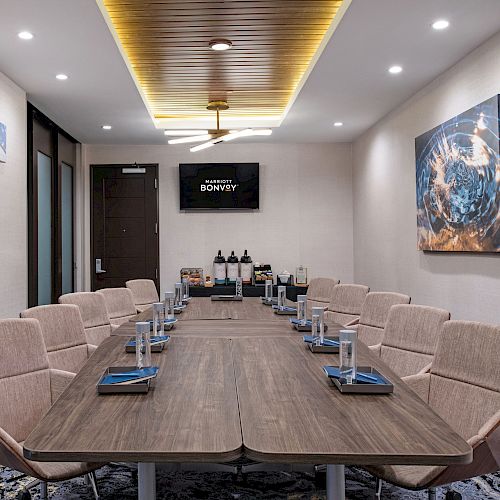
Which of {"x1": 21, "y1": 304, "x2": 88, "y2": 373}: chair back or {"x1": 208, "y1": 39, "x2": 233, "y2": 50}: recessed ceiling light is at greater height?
{"x1": 208, "y1": 39, "x2": 233, "y2": 50}: recessed ceiling light

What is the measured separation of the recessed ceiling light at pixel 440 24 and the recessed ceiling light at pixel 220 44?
156cm

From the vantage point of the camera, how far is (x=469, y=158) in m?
→ 4.27

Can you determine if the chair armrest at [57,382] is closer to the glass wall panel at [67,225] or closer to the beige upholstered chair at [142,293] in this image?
the beige upholstered chair at [142,293]

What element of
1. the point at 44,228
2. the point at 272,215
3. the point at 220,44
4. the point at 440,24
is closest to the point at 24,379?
the point at 220,44

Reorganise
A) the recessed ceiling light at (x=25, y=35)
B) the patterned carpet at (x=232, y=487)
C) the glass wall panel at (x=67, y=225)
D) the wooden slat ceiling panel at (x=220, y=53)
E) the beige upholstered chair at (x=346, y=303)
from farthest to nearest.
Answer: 1. the glass wall panel at (x=67, y=225)
2. the beige upholstered chair at (x=346, y=303)
3. the wooden slat ceiling panel at (x=220, y=53)
4. the recessed ceiling light at (x=25, y=35)
5. the patterned carpet at (x=232, y=487)

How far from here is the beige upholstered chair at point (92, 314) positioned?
4012mm

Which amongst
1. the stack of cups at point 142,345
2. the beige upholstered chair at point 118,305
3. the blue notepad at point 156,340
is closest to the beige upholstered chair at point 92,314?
the beige upholstered chair at point 118,305

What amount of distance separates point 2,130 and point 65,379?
2.87 metres

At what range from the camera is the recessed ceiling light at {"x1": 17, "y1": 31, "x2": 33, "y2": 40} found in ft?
12.3

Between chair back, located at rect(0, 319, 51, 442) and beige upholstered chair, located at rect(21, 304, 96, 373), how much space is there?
0.51 meters

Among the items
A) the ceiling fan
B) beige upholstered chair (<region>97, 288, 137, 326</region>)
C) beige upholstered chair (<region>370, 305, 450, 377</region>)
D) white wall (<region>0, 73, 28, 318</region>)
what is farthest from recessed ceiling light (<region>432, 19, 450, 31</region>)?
white wall (<region>0, 73, 28, 318</region>)

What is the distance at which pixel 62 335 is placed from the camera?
3166mm

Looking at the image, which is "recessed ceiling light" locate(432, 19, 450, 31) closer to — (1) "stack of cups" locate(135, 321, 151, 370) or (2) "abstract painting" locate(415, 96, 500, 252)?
(2) "abstract painting" locate(415, 96, 500, 252)

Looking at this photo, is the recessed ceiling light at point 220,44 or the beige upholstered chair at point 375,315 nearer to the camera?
the beige upholstered chair at point 375,315
